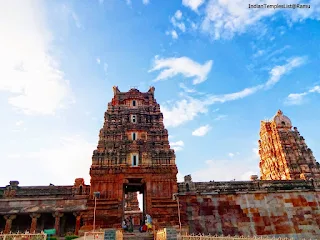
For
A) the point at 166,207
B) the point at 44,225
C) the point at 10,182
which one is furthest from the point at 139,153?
the point at 10,182

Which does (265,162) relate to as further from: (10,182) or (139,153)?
(10,182)

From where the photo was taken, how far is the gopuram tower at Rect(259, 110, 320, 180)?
3750 cm

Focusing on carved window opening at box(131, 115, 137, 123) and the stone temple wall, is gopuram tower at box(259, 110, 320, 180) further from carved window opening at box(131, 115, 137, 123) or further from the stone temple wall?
carved window opening at box(131, 115, 137, 123)

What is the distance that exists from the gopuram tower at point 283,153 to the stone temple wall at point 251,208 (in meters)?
11.6

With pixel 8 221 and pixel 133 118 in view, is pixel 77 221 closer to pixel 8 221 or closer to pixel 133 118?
pixel 8 221

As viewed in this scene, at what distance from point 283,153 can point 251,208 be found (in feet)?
62.2

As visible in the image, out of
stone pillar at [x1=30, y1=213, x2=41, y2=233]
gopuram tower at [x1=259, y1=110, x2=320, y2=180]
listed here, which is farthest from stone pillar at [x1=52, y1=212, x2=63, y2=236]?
gopuram tower at [x1=259, y1=110, x2=320, y2=180]

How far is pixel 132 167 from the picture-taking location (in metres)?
24.5

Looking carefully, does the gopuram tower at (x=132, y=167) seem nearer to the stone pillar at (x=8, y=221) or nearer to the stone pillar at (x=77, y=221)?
the stone pillar at (x=77, y=221)

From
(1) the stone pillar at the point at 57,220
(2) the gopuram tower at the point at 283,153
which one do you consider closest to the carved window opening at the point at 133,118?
(1) the stone pillar at the point at 57,220

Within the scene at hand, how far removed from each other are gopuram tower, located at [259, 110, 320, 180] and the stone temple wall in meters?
11.6

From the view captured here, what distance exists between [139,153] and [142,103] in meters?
8.27

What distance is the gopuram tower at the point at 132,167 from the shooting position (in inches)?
884

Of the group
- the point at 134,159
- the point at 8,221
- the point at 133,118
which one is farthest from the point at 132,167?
the point at 8,221
